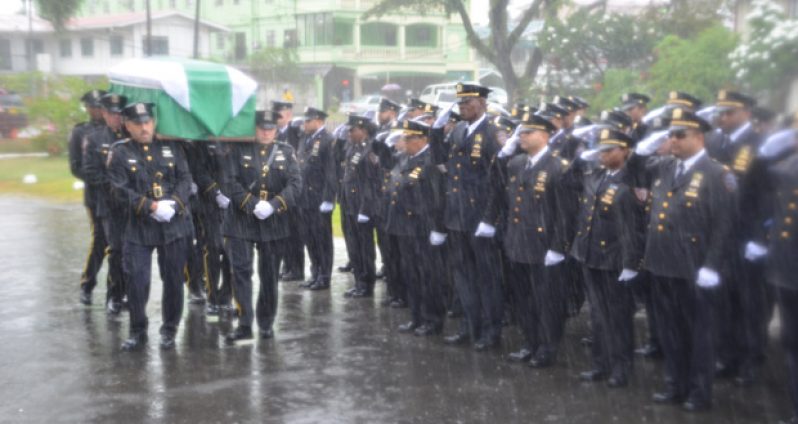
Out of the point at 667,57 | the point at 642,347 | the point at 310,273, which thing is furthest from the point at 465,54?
the point at 642,347

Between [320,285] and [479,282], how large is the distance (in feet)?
9.94

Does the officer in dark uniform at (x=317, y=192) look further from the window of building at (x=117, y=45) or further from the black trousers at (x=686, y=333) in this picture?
the window of building at (x=117, y=45)

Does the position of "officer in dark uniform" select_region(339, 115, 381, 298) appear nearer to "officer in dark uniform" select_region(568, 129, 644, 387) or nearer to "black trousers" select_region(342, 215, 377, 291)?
"black trousers" select_region(342, 215, 377, 291)

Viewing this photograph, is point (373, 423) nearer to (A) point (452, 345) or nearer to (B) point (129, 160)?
(A) point (452, 345)

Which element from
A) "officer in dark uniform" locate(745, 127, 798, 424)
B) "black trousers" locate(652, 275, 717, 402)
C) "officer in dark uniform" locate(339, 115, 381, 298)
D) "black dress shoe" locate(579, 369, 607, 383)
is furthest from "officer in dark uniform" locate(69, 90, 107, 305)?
"officer in dark uniform" locate(745, 127, 798, 424)

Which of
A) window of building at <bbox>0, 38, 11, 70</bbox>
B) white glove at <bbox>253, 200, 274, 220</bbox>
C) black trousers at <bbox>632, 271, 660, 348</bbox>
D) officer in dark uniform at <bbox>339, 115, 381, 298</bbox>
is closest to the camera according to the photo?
black trousers at <bbox>632, 271, 660, 348</bbox>

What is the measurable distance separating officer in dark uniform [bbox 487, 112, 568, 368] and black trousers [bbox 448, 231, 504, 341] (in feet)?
1.61

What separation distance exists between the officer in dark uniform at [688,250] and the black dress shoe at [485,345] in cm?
177

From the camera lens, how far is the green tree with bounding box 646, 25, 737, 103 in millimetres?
13312

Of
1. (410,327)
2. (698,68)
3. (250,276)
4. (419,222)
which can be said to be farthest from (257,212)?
(698,68)

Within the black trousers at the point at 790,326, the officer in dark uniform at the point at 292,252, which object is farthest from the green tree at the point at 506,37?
the black trousers at the point at 790,326

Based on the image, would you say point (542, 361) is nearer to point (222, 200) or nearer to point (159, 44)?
point (222, 200)

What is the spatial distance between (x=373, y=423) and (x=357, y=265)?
4.34m

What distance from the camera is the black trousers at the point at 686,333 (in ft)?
20.9
